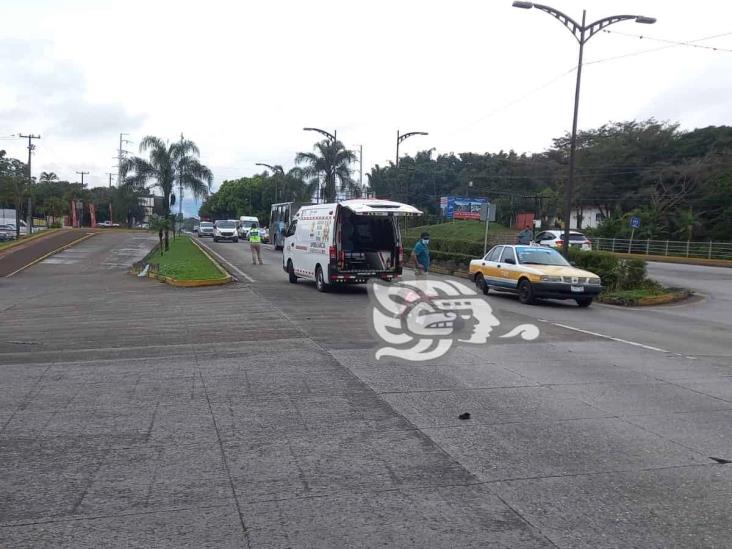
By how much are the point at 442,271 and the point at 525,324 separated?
53.7 ft

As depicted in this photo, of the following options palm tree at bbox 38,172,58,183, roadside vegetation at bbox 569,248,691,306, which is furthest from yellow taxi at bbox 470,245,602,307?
palm tree at bbox 38,172,58,183

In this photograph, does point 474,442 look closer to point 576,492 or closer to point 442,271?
point 576,492

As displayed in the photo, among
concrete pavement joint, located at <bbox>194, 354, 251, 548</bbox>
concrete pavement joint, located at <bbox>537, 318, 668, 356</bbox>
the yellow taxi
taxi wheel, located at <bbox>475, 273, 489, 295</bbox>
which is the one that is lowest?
concrete pavement joint, located at <bbox>194, 354, 251, 548</bbox>

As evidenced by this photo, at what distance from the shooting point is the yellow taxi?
57.2 ft

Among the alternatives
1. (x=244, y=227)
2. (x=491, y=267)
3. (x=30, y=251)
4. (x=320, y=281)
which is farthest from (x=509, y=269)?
(x=244, y=227)

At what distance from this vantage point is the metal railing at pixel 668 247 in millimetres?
44125

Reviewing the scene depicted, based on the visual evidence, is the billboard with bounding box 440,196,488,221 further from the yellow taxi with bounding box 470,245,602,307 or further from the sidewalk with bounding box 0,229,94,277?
the yellow taxi with bounding box 470,245,602,307

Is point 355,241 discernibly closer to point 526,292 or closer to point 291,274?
point 291,274

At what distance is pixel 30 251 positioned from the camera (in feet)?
126

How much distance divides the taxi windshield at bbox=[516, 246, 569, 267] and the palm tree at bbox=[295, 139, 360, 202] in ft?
123

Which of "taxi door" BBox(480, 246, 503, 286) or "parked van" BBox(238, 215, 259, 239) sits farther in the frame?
"parked van" BBox(238, 215, 259, 239)

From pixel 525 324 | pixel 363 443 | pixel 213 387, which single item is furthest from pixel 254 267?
pixel 363 443

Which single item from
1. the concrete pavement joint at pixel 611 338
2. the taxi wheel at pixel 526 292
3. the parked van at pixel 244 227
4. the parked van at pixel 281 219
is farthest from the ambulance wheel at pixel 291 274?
the parked van at pixel 244 227

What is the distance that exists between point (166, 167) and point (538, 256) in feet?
119
